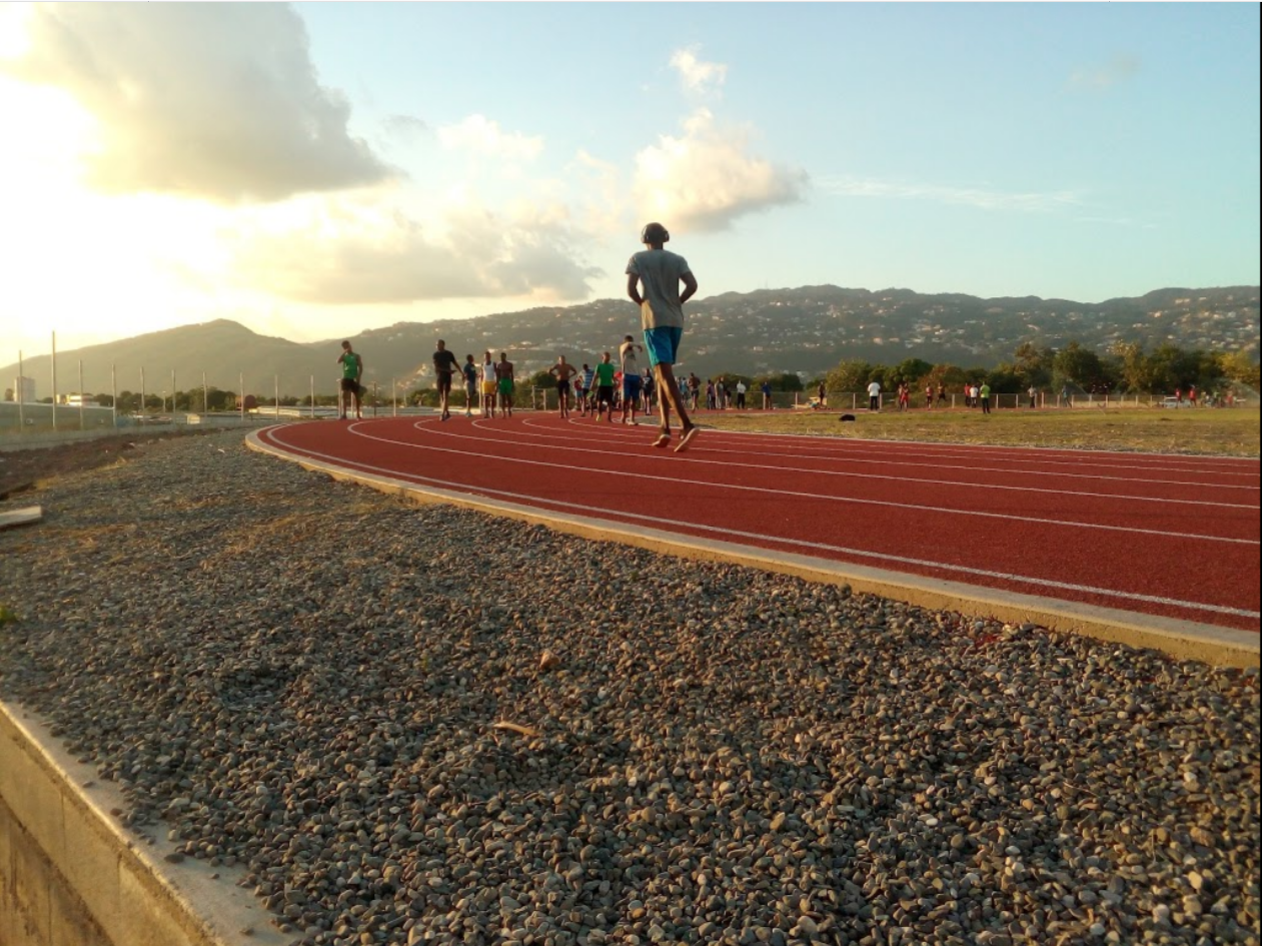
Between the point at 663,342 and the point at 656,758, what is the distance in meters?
1.97

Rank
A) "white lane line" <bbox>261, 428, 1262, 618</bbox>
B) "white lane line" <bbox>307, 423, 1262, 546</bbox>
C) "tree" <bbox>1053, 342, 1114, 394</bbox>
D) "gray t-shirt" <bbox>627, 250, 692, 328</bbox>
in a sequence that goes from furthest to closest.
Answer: "white lane line" <bbox>307, 423, 1262, 546</bbox>
"white lane line" <bbox>261, 428, 1262, 618</bbox>
"gray t-shirt" <bbox>627, 250, 692, 328</bbox>
"tree" <bbox>1053, 342, 1114, 394</bbox>

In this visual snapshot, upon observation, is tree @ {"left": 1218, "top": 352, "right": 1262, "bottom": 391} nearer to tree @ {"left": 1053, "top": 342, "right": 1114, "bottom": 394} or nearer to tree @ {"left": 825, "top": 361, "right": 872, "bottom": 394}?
tree @ {"left": 1053, "top": 342, "right": 1114, "bottom": 394}

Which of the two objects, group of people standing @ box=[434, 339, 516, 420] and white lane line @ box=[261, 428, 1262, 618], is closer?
white lane line @ box=[261, 428, 1262, 618]

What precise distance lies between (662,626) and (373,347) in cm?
18443

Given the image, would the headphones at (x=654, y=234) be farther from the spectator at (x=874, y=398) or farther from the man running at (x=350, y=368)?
the spectator at (x=874, y=398)

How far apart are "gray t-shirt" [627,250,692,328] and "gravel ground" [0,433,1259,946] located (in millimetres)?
2029

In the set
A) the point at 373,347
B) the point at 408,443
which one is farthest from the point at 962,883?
the point at 373,347

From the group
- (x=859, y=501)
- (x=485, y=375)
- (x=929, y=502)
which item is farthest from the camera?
(x=485, y=375)

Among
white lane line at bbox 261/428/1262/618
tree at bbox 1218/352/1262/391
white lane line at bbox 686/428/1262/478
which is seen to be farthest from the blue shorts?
white lane line at bbox 686/428/1262/478

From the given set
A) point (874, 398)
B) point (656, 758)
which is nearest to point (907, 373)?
point (874, 398)

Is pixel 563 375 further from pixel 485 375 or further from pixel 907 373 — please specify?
pixel 907 373

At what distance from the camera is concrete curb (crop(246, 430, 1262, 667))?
4.46 metres

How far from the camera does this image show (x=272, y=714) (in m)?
5.84

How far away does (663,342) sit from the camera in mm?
4820
